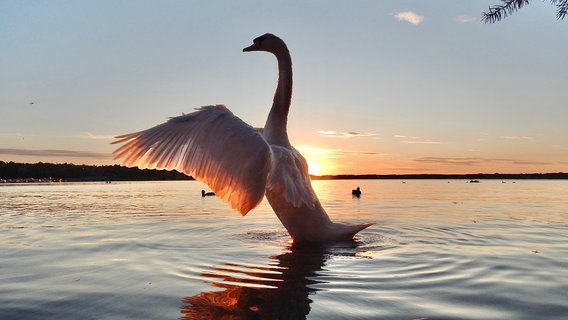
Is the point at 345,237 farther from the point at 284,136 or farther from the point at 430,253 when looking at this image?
the point at 284,136

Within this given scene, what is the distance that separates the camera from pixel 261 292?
5242 mm

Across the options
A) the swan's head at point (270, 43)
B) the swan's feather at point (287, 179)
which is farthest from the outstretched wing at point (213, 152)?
the swan's head at point (270, 43)

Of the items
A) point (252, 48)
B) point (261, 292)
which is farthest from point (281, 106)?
point (261, 292)

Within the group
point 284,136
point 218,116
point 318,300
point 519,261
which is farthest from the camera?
point 284,136

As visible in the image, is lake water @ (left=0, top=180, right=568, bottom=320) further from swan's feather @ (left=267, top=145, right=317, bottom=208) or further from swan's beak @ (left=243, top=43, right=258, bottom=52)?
swan's beak @ (left=243, top=43, right=258, bottom=52)

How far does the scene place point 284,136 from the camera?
8.34 meters

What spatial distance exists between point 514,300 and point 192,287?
345 centimetres

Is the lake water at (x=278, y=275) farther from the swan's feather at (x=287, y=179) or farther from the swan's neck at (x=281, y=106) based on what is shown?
the swan's neck at (x=281, y=106)

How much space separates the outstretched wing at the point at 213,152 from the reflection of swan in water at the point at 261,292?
0.89 metres

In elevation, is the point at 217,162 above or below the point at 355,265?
above

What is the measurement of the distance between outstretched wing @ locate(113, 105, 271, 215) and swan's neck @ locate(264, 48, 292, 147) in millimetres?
1999

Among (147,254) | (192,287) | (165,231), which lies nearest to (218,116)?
(192,287)

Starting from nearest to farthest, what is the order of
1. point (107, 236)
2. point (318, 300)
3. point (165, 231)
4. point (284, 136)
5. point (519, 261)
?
1. point (318, 300)
2. point (519, 261)
3. point (284, 136)
4. point (107, 236)
5. point (165, 231)

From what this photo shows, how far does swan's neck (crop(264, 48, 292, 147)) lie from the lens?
8258mm
